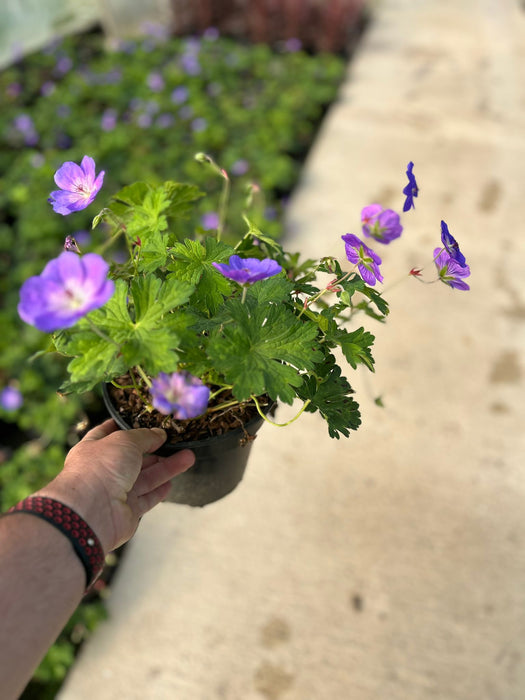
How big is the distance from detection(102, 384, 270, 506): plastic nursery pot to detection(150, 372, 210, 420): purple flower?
213 mm

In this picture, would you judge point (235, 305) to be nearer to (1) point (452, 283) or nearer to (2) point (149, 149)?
(1) point (452, 283)

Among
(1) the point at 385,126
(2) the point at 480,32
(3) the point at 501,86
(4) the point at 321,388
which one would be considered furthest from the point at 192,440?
(2) the point at 480,32

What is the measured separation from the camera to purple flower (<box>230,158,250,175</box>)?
2.38 meters

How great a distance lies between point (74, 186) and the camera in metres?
0.73

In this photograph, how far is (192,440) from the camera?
0.83 meters

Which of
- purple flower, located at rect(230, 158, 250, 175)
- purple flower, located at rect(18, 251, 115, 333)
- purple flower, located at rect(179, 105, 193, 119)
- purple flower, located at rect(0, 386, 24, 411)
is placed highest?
purple flower, located at rect(18, 251, 115, 333)

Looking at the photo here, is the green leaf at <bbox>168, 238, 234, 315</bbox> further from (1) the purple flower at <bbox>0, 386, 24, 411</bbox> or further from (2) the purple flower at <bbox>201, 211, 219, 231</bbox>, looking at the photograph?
(2) the purple flower at <bbox>201, 211, 219, 231</bbox>

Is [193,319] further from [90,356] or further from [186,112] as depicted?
[186,112]

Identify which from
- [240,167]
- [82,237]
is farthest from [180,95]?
[82,237]

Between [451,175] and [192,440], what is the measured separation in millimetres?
2135

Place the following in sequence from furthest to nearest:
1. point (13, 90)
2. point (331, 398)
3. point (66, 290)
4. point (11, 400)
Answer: point (13, 90), point (11, 400), point (331, 398), point (66, 290)

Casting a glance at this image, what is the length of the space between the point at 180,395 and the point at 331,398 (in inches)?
9.8

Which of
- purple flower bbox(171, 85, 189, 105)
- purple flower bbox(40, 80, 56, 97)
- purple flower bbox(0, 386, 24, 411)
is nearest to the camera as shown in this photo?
purple flower bbox(0, 386, 24, 411)

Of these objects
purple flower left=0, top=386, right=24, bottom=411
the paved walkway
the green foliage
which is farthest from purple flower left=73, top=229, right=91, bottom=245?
the paved walkway
